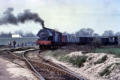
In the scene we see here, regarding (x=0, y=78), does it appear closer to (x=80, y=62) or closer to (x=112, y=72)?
(x=112, y=72)

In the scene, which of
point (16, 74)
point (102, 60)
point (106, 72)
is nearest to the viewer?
point (106, 72)

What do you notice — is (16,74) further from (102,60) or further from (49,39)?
(49,39)

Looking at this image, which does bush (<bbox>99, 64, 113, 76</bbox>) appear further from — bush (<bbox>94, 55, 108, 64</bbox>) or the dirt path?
the dirt path

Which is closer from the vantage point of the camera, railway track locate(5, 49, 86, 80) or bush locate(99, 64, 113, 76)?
railway track locate(5, 49, 86, 80)

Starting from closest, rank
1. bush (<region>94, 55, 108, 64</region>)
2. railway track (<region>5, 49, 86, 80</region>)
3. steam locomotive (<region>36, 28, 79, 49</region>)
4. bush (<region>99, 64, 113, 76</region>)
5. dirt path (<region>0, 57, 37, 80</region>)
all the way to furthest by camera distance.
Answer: dirt path (<region>0, 57, 37, 80</region>) < railway track (<region>5, 49, 86, 80</region>) < bush (<region>99, 64, 113, 76</region>) < bush (<region>94, 55, 108, 64</region>) < steam locomotive (<region>36, 28, 79, 49</region>)

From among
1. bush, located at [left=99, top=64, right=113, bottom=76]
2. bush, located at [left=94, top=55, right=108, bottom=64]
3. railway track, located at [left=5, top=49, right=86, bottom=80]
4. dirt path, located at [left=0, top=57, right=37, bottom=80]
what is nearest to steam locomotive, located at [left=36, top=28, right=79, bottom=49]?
railway track, located at [left=5, top=49, right=86, bottom=80]

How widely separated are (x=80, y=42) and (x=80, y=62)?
1068 inches

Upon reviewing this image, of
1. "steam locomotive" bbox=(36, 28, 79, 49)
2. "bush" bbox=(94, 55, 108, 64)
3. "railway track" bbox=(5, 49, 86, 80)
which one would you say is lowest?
"railway track" bbox=(5, 49, 86, 80)

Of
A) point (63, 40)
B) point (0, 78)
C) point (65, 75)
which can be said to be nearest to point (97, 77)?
point (65, 75)

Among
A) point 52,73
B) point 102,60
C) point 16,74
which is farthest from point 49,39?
point 16,74

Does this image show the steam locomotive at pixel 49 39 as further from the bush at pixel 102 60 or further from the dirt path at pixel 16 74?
the dirt path at pixel 16 74

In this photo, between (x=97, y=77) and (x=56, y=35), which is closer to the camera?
(x=97, y=77)

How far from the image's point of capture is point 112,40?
4422 centimetres

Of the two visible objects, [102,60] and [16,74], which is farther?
[102,60]
